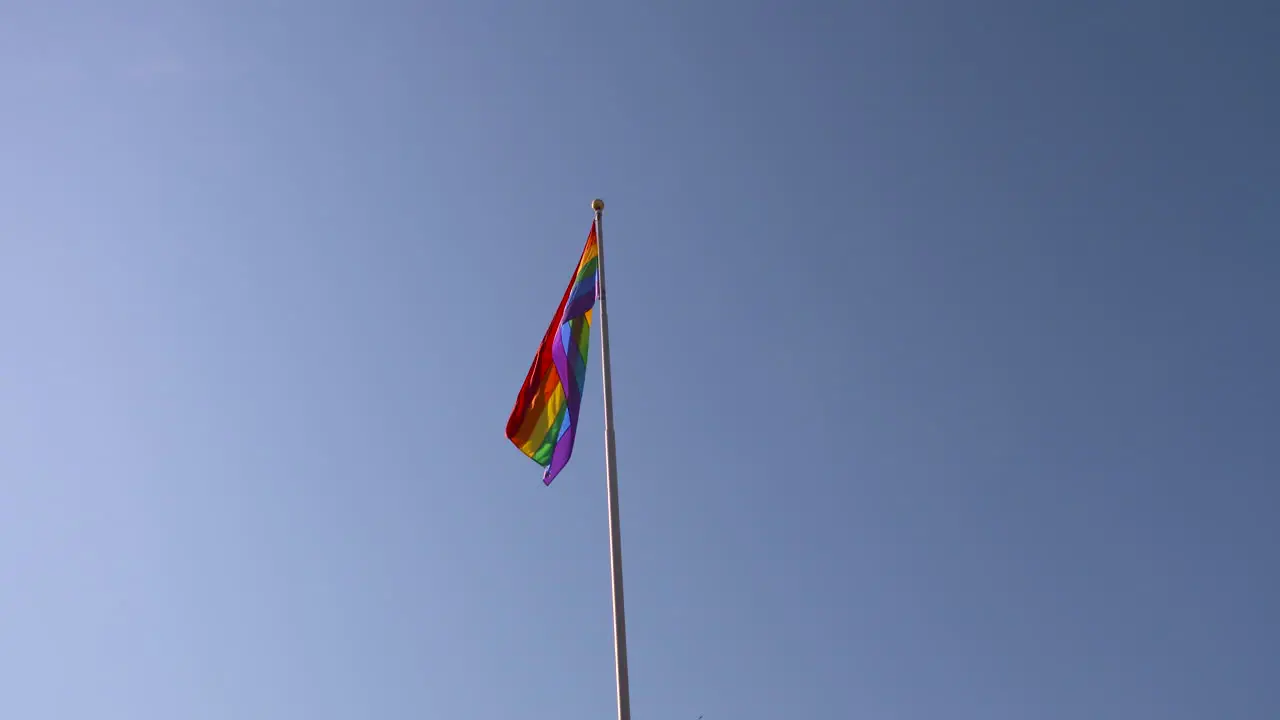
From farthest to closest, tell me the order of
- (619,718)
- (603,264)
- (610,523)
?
(603,264) < (610,523) < (619,718)

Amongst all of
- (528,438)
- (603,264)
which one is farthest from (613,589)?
(603,264)

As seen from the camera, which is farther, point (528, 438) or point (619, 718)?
point (528, 438)

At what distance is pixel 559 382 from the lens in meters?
23.1

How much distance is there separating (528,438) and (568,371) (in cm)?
140

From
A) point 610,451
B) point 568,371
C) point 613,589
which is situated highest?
point 568,371

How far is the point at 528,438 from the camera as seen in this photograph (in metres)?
22.8

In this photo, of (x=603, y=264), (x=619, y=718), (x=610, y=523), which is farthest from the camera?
(x=603, y=264)

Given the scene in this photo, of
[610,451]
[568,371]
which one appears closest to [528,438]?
[568,371]

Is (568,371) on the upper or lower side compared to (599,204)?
lower

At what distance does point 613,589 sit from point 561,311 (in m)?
6.33

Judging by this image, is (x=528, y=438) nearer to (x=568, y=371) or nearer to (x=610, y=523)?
(x=568, y=371)

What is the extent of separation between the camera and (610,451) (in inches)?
798

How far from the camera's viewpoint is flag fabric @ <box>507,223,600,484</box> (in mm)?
22625

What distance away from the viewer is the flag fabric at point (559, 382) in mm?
22625
